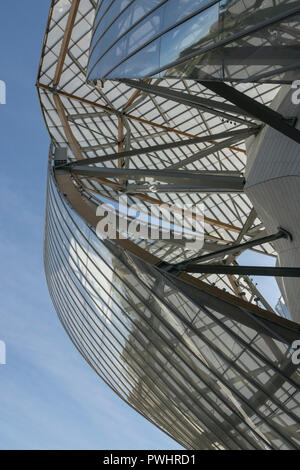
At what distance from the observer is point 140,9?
596 inches

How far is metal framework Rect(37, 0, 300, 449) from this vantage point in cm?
1733

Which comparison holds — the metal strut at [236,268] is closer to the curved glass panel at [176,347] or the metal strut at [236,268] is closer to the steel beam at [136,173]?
the curved glass panel at [176,347]

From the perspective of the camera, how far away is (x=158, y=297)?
19.3 meters

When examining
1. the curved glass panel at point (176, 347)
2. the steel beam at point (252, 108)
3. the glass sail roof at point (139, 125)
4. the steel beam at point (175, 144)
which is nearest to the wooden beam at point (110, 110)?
the glass sail roof at point (139, 125)

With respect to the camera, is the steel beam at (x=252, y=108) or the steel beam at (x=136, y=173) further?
the steel beam at (x=136, y=173)

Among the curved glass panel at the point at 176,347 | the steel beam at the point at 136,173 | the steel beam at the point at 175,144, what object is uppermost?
the steel beam at the point at 175,144

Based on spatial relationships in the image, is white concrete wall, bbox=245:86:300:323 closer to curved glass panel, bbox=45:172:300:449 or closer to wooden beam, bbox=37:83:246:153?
curved glass panel, bbox=45:172:300:449

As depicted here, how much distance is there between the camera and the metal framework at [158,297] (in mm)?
17328

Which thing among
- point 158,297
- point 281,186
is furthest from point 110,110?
point 281,186

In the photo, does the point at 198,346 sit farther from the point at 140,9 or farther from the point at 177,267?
the point at 140,9

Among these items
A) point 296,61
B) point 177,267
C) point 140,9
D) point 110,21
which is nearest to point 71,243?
point 177,267

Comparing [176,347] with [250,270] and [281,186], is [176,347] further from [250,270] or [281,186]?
[281,186]

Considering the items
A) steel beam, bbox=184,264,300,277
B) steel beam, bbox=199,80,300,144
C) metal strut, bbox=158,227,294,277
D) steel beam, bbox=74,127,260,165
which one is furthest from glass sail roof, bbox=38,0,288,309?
steel beam, bbox=199,80,300,144

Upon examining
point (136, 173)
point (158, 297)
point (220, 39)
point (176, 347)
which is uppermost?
point (136, 173)
